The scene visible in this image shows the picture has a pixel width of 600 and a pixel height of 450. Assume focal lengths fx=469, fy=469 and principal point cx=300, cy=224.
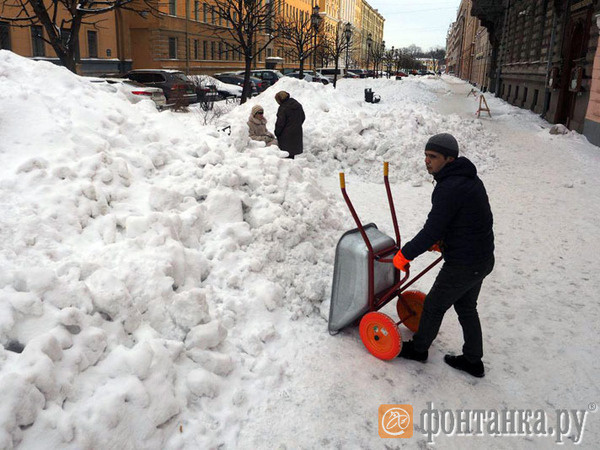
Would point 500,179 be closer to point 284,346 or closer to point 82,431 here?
point 284,346

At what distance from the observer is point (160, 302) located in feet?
10.4

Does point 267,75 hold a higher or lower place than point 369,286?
higher

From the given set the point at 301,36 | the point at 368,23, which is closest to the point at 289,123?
the point at 301,36

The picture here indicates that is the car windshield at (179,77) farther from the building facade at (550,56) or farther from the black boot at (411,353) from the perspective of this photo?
the black boot at (411,353)

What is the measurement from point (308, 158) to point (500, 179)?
3.66 metres

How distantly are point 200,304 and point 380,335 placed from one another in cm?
130

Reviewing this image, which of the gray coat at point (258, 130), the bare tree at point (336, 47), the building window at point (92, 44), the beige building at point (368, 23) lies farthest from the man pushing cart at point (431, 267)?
the beige building at point (368, 23)

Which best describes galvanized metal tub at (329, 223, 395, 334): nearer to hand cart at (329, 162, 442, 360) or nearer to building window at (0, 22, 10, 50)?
hand cart at (329, 162, 442, 360)

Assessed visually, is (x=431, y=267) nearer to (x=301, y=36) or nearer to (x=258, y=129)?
(x=258, y=129)

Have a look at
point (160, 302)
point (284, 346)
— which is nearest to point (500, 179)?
point (284, 346)

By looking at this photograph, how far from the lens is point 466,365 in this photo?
11.0 ft

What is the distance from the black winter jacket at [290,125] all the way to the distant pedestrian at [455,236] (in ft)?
16.7

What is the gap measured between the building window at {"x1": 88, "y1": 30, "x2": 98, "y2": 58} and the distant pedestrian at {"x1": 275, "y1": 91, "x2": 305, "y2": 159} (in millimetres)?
26363

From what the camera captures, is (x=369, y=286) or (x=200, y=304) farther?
(x=369, y=286)
